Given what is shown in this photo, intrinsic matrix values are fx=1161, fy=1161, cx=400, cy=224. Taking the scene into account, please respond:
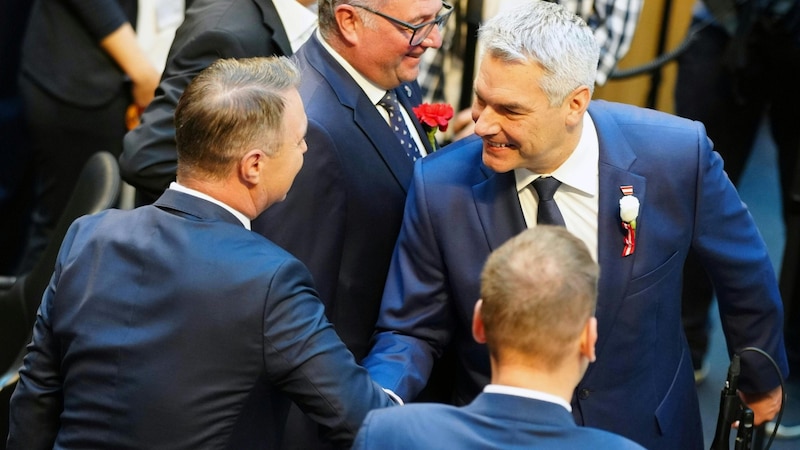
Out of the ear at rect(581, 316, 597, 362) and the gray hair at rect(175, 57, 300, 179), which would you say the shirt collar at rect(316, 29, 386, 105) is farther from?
the ear at rect(581, 316, 597, 362)

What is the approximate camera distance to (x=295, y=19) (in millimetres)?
3207

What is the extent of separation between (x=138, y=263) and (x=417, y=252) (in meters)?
0.66

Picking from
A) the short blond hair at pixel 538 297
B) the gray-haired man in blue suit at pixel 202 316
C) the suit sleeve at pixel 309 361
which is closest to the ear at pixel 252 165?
the gray-haired man in blue suit at pixel 202 316

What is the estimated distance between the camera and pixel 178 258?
6.66 feet

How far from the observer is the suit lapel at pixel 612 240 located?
7.84ft

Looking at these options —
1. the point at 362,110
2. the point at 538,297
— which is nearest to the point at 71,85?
the point at 362,110

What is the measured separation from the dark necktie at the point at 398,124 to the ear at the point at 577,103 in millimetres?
541

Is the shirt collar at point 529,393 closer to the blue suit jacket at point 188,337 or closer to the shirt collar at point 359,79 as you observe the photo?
the blue suit jacket at point 188,337

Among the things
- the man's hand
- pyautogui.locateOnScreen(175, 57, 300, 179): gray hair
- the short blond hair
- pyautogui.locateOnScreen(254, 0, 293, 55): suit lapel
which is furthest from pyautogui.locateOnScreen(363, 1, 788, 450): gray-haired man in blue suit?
pyautogui.locateOnScreen(254, 0, 293, 55): suit lapel

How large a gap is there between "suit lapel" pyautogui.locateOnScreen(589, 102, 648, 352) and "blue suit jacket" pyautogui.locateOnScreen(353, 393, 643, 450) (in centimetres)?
71

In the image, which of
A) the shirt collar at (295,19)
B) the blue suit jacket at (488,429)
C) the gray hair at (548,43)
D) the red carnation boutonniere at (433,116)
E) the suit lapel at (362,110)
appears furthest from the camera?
the shirt collar at (295,19)

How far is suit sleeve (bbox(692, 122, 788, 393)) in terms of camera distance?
2.46 metres

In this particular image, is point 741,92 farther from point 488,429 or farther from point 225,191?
point 488,429

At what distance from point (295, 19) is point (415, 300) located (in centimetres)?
107
